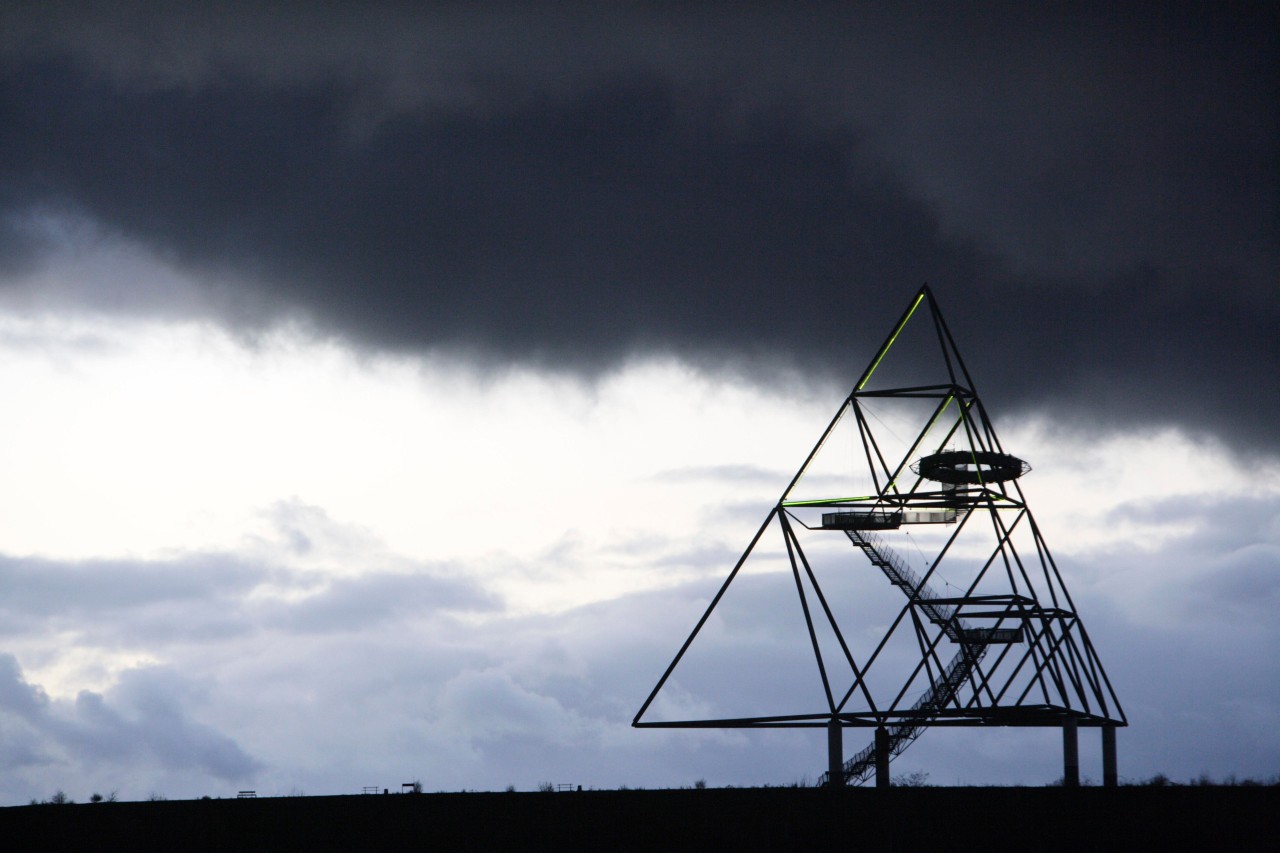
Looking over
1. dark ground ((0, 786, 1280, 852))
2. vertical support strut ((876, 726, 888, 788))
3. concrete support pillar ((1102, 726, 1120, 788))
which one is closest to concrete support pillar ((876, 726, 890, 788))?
vertical support strut ((876, 726, 888, 788))

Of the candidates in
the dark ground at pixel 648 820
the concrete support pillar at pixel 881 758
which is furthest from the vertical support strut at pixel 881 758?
the dark ground at pixel 648 820

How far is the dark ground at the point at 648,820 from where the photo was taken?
48.0 meters

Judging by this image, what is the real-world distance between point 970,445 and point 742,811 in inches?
734

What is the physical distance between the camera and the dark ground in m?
48.0

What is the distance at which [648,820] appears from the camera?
48.9 metres

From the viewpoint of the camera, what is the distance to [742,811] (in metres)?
48.9

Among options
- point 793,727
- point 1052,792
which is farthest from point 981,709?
point 1052,792

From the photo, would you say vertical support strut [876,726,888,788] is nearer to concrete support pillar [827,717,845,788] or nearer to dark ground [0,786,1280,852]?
concrete support pillar [827,717,845,788]

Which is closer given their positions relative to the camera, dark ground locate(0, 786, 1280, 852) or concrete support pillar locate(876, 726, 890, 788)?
dark ground locate(0, 786, 1280, 852)

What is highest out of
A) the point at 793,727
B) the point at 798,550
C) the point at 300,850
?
the point at 798,550

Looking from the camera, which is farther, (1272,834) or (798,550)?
(798,550)

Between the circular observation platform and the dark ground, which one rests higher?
the circular observation platform

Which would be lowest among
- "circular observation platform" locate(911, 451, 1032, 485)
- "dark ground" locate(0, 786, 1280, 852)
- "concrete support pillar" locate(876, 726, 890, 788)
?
"dark ground" locate(0, 786, 1280, 852)

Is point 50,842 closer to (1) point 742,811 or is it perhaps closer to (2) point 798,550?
(1) point 742,811
